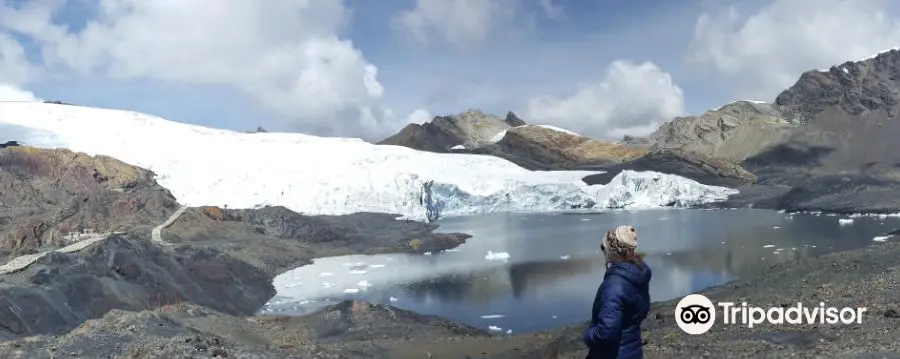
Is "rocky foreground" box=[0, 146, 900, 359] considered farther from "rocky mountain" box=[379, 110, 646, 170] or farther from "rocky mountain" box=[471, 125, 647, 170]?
"rocky mountain" box=[471, 125, 647, 170]

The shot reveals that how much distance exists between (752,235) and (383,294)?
20.7 metres

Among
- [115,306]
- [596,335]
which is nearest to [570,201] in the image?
[115,306]

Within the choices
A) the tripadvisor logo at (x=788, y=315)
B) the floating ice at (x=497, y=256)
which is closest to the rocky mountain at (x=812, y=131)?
the floating ice at (x=497, y=256)

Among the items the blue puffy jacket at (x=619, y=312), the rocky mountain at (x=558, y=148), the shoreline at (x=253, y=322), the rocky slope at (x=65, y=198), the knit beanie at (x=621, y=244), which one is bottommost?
the shoreline at (x=253, y=322)

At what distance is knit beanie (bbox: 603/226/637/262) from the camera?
3.26 metres

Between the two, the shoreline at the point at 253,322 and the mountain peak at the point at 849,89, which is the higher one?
the mountain peak at the point at 849,89

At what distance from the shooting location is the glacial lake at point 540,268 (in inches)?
765

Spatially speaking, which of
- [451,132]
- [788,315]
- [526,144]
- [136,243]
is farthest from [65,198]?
[451,132]

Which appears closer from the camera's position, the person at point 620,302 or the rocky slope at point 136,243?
the person at point 620,302

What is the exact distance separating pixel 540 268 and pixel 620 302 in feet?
76.0

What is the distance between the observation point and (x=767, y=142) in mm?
105812

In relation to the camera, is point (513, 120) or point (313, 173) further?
point (513, 120)

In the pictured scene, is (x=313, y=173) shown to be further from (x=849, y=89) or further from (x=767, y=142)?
(x=849, y=89)

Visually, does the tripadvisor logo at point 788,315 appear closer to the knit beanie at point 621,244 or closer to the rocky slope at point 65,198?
the knit beanie at point 621,244
